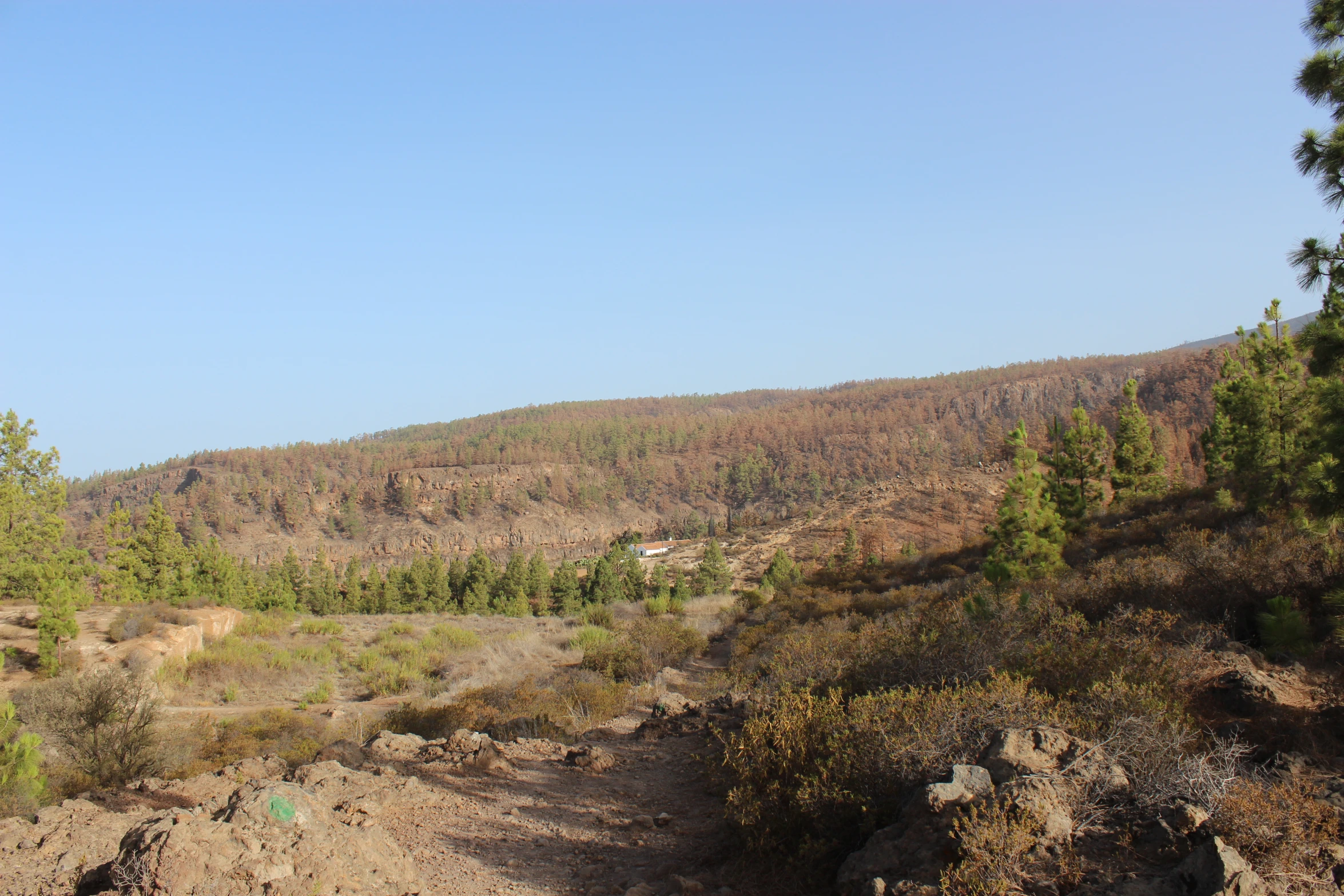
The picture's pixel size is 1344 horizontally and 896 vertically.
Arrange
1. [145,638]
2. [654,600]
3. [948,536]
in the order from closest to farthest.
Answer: [145,638] < [654,600] < [948,536]

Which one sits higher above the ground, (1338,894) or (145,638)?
(1338,894)

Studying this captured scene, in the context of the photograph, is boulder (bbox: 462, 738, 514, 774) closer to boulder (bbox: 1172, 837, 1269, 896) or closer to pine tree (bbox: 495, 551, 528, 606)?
boulder (bbox: 1172, 837, 1269, 896)

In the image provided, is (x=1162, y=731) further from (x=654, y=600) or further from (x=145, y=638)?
(x=654, y=600)

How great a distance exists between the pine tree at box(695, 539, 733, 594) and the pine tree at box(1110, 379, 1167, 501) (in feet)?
67.6

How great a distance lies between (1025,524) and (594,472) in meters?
110

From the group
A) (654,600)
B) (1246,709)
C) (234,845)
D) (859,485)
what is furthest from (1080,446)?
(859,485)

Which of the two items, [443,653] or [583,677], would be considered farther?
[443,653]

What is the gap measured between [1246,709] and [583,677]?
451 inches

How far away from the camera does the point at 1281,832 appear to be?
3.65 metres

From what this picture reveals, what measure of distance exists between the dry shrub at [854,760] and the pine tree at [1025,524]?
16.0 meters

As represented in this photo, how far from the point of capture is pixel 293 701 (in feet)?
64.1

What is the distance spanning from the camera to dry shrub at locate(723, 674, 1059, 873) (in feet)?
16.8

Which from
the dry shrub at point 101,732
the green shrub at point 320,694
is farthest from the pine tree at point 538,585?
the dry shrub at point 101,732

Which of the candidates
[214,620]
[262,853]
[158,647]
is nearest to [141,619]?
[214,620]
